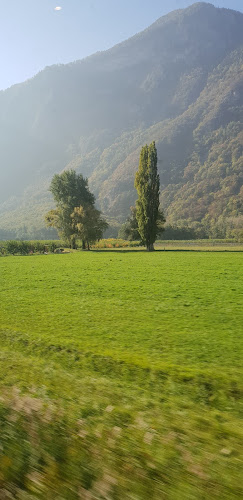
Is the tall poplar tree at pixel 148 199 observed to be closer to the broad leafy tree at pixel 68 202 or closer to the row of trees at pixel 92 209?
the row of trees at pixel 92 209

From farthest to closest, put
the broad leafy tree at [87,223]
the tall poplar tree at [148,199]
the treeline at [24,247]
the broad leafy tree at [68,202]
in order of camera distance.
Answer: the broad leafy tree at [68,202] < the broad leafy tree at [87,223] < the treeline at [24,247] < the tall poplar tree at [148,199]

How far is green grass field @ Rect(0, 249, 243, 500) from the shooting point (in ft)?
8.52

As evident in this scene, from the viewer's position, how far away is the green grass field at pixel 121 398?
260 cm

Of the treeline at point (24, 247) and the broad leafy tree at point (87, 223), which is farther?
the broad leafy tree at point (87, 223)

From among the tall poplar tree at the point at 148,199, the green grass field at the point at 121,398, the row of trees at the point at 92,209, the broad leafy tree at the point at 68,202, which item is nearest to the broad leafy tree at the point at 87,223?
the row of trees at the point at 92,209

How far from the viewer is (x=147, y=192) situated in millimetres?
45469

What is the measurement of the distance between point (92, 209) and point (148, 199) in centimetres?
1060

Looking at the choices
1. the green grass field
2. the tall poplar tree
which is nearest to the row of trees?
the tall poplar tree

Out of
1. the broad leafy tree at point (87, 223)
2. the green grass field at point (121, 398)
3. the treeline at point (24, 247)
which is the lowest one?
the green grass field at point (121, 398)

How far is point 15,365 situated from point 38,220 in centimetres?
18235

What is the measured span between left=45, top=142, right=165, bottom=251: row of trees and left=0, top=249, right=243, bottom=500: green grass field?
35.4 metres

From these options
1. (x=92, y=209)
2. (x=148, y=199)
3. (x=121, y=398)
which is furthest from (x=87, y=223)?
(x=121, y=398)

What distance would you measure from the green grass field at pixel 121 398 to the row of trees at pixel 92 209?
3539 centimetres

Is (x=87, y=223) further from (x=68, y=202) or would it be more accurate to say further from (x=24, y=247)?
(x=24, y=247)
